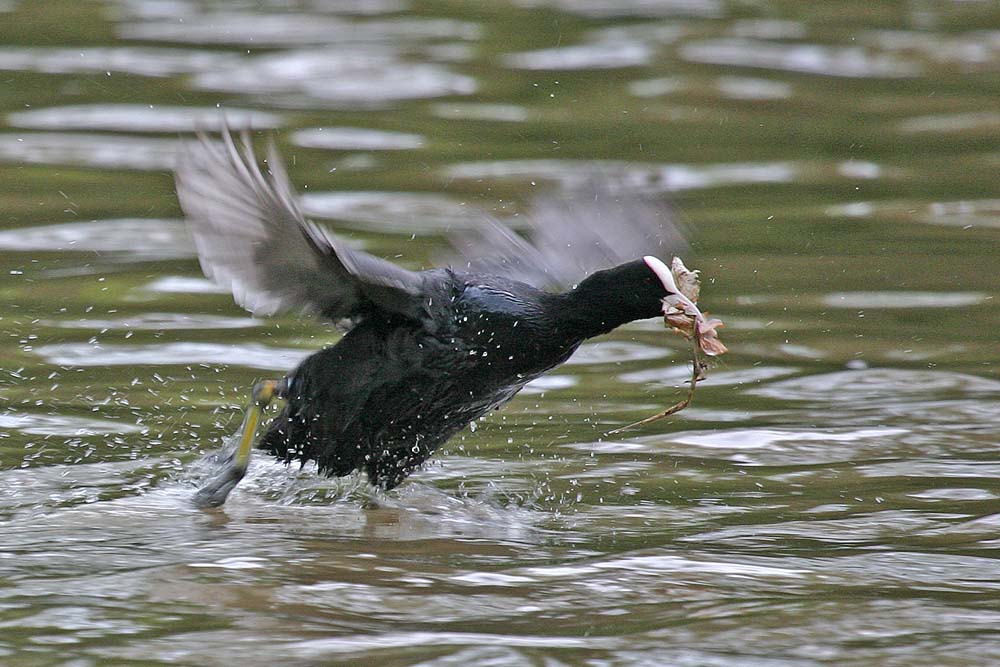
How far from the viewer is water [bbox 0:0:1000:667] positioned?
4492mm

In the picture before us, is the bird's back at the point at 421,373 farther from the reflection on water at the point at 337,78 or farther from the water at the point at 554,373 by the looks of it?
the reflection on water at the point at 337,78

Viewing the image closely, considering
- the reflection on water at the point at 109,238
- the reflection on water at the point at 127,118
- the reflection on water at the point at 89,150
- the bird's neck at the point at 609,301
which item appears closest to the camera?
the bird's neck at the point at 609,301

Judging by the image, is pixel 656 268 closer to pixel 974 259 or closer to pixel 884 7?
pixel 974 259

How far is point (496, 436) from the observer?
261 inches

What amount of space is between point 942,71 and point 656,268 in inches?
303

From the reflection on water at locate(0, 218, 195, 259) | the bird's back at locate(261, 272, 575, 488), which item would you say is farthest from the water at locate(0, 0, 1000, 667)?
the bird's back at locate(261, 272, 575, 488)

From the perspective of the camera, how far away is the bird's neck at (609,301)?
5.46 metres

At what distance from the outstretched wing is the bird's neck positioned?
47cm

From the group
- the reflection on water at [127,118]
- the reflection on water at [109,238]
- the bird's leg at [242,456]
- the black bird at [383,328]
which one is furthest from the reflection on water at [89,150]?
the black bird at [383,328]

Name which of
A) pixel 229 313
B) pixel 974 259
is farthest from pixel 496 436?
pixel 974 259

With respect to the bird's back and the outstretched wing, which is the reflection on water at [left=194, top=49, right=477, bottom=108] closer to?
the bird's back

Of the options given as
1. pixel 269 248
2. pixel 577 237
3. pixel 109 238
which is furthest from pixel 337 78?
pixel 269 248

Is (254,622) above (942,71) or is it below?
below

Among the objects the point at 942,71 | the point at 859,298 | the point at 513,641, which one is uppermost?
the point at 942,71
